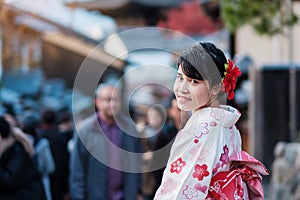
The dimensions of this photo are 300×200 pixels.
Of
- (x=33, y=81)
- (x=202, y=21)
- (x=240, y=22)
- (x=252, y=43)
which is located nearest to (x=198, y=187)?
(x=240, y=22)

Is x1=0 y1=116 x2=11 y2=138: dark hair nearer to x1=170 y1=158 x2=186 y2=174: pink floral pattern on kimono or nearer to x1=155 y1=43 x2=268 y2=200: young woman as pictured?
x1=155 y1=43 x2=268 y2=200: young woman

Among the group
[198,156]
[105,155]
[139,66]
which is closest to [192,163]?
[198,156]

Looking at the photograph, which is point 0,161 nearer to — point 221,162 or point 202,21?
point 221,162

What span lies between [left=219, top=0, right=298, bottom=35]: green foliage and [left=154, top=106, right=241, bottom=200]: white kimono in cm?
808

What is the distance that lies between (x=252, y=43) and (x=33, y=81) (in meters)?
8.48

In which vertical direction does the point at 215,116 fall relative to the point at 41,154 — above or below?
above

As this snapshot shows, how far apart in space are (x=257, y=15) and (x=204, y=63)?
8.68 m

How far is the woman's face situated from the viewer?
3602 millimetres

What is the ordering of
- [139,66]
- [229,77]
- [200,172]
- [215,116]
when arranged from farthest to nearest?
1. [139,66]
2. [229,77]
3. [215,116]
4. [200,172]

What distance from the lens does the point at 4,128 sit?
6375 millimetres

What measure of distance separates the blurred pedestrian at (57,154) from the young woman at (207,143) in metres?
5.53

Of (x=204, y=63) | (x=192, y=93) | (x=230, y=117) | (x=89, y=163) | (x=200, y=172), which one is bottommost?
(x=89, y=163)

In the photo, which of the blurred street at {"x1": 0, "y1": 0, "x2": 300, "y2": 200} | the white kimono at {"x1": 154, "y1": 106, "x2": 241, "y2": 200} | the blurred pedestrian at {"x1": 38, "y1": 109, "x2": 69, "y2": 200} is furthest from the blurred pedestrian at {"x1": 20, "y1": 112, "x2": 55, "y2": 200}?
the white kimono at {"x1": 154, "y1": 106, "x2": 241, "y2": 200}

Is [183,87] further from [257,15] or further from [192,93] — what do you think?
[257,15]
